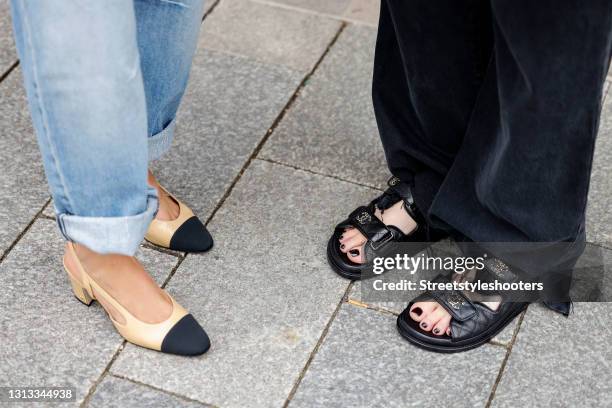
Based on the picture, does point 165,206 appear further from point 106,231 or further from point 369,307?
point 369,307

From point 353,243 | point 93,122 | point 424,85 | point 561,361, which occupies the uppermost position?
point 93,122

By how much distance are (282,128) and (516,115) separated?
3.35 ft

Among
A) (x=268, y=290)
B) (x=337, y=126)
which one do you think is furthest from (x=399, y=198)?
(x=337, y=126)

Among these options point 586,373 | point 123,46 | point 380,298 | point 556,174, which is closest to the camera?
point 123,46

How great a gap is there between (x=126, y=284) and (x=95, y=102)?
1.61 feet

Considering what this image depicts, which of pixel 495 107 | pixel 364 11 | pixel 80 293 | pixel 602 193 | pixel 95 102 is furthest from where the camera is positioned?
pixel 364 11

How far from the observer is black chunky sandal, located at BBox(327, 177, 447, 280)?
2.23 m

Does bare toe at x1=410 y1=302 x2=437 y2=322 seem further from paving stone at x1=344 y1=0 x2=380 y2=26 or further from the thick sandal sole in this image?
paving stone at x1=344 y1=0 x2=380 y2=26

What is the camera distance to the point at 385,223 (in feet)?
7.45

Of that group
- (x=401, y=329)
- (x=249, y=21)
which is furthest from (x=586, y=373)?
(x=249, y=21)

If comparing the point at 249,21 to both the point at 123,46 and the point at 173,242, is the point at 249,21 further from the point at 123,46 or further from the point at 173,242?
the point at 123,46

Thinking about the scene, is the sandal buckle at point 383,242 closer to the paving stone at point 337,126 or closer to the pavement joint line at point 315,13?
the paving stone at point 337,126

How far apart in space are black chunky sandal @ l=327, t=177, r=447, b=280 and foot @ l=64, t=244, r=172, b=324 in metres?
0.45

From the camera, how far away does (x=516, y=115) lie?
1.79 m
